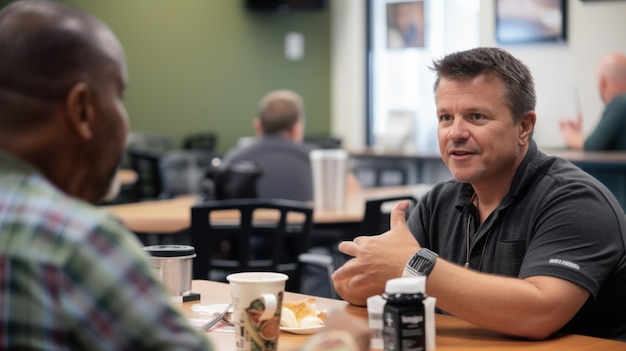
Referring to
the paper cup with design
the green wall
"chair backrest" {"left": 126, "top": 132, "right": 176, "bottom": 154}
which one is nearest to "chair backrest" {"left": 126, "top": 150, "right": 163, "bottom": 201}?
"chair backrest" {"left": 126, "top": 132, "right": 176, "bottom": 154}

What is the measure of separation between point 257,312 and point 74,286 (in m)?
0.78

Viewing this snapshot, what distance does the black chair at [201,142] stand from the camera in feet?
30.7

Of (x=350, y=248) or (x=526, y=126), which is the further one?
(x=526, y=126)


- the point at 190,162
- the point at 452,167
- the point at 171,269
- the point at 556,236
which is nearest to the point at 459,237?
the point at 452,167

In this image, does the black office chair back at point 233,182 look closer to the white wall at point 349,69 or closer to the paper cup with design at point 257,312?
the paper cup with design at point 257,312

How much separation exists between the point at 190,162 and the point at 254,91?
6.95ft

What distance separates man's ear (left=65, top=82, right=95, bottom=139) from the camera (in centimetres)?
116

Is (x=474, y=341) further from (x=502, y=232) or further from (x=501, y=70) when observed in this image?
(x=501, y=70)

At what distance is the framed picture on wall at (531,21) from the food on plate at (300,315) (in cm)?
683

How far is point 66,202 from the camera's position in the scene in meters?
1.08

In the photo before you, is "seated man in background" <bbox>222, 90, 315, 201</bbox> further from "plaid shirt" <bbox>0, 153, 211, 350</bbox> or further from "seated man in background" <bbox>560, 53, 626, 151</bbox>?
"plaid shirt" <bbox>0, 153, 211, 350</bbox>

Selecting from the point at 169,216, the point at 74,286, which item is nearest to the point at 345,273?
the point at 74,286

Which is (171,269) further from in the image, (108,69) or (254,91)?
(254,91)

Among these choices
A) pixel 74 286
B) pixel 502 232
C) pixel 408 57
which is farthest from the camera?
pixel 408 57
